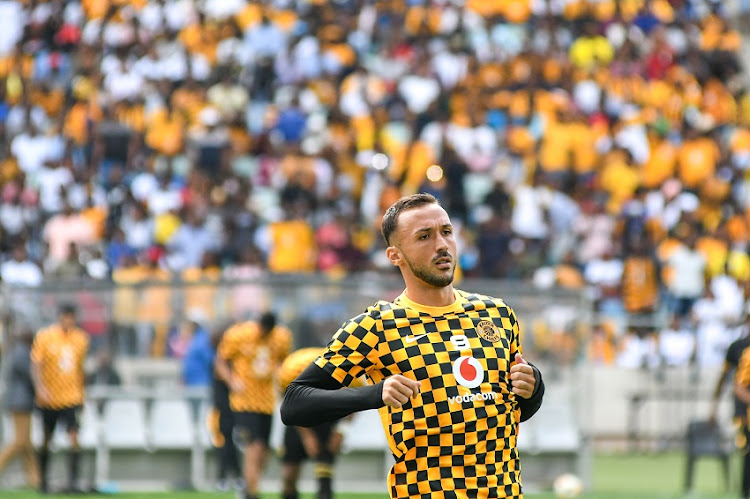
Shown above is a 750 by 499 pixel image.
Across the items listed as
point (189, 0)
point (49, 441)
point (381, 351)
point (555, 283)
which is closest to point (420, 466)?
point (381, 351)

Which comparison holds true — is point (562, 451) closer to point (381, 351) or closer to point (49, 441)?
point (49, 441)

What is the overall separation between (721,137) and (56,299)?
11617 millimetres

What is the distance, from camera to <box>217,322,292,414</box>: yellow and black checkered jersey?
580 inches

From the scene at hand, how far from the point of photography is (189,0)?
2752 centimetres

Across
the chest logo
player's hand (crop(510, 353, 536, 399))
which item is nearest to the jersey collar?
the chest logo

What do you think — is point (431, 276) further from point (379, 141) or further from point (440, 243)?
point (379, 141)

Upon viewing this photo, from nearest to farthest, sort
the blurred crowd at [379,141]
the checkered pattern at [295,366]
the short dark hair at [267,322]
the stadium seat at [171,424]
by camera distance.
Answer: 1. the checkered pattern at [295,366]
2. the short dark hair at [267,322]
3. the stadium seat at [171,424]
4. the blurred crowd at [379,141]

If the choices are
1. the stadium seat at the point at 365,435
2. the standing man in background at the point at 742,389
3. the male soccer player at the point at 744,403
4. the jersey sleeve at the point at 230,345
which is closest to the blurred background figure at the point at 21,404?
the jersey sleeve at the point at 230,345


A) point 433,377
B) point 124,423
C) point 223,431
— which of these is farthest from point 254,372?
point 433,377

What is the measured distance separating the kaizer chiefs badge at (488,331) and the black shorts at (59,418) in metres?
11.3

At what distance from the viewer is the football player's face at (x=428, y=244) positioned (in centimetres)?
577

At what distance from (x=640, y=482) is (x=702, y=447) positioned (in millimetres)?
1061

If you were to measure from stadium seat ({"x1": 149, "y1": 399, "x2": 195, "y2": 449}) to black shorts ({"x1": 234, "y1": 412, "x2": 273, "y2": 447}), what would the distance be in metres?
3.07

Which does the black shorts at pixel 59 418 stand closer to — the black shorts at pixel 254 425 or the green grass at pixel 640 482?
the green grass at pixel 640 482
